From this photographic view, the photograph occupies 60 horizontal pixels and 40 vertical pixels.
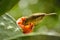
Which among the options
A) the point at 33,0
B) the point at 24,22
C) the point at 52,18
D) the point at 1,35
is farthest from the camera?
the point at 33,0

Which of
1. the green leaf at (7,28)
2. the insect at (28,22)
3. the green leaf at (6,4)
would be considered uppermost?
the insect at (28,22)

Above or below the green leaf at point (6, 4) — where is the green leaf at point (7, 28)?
above

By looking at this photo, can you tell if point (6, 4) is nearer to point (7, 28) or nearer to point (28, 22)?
point (7, 28)

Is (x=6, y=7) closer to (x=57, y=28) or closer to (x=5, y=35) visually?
(x=5, y=35)

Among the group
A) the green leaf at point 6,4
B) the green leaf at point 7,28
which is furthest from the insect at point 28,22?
the green leaf at point 6,4

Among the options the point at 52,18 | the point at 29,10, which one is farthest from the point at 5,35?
the point at 29,10

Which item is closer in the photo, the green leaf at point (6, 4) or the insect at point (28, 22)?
the green leaf at point (6, 4)

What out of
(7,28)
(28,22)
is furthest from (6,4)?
(28,22)

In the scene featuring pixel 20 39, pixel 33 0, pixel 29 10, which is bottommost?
pixel 20 39

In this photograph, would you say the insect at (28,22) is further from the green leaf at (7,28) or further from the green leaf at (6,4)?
the green leaf at (6,4)

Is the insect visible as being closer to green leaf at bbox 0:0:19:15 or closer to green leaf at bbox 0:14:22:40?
green leaf at bbox 0:14:22:40

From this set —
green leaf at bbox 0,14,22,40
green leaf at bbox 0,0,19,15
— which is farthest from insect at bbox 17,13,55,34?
green leaf at bbox 0,0,19,15
